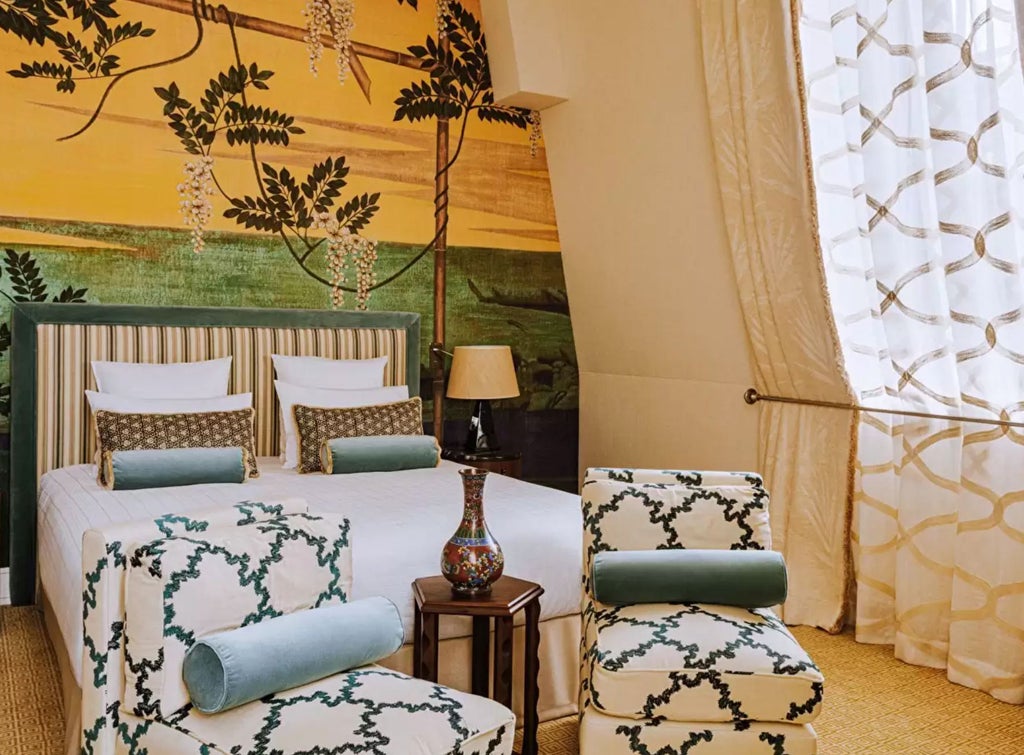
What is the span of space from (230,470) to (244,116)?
1.83m

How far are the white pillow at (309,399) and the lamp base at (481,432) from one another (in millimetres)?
575

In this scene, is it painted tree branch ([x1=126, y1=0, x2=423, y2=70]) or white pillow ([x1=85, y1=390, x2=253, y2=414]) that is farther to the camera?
painted tree branch ([x1=126, y1=0, x2=423, y2=70])

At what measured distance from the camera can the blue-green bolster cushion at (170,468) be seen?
3.15 metres

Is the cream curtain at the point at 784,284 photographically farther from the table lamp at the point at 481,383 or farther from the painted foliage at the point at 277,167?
the painted foliage at the point at 277,167

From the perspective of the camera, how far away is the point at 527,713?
2.40 metres

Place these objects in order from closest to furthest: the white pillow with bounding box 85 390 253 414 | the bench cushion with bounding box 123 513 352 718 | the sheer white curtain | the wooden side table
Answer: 1. the bench cushion with bounding box 123 513 352 718
2. the wooden side table
3. the sheer white curtain
4. the white pillow with bounding box 85 390 253 414

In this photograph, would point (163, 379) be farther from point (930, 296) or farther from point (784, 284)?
point (930, 296)

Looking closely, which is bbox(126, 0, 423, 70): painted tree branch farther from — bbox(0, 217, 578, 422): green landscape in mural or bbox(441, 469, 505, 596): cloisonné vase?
bbox(441, 469, 505, 596): cloisonné vase

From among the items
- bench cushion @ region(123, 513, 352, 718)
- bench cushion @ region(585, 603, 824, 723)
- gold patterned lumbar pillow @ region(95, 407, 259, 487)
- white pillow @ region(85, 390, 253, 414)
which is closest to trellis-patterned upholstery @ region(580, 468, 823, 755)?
bench cushion @ region(585, 603, 824, 723)

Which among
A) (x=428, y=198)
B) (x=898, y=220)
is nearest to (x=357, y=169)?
(x=428, y=198)

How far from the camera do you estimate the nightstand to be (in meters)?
4.39

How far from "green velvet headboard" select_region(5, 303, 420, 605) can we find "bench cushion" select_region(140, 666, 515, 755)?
2.40 m

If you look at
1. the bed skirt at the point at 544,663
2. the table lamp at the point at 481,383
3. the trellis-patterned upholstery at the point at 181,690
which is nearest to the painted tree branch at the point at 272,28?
the table lamp at the point at 481,383

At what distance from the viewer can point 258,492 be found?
3.20 m
